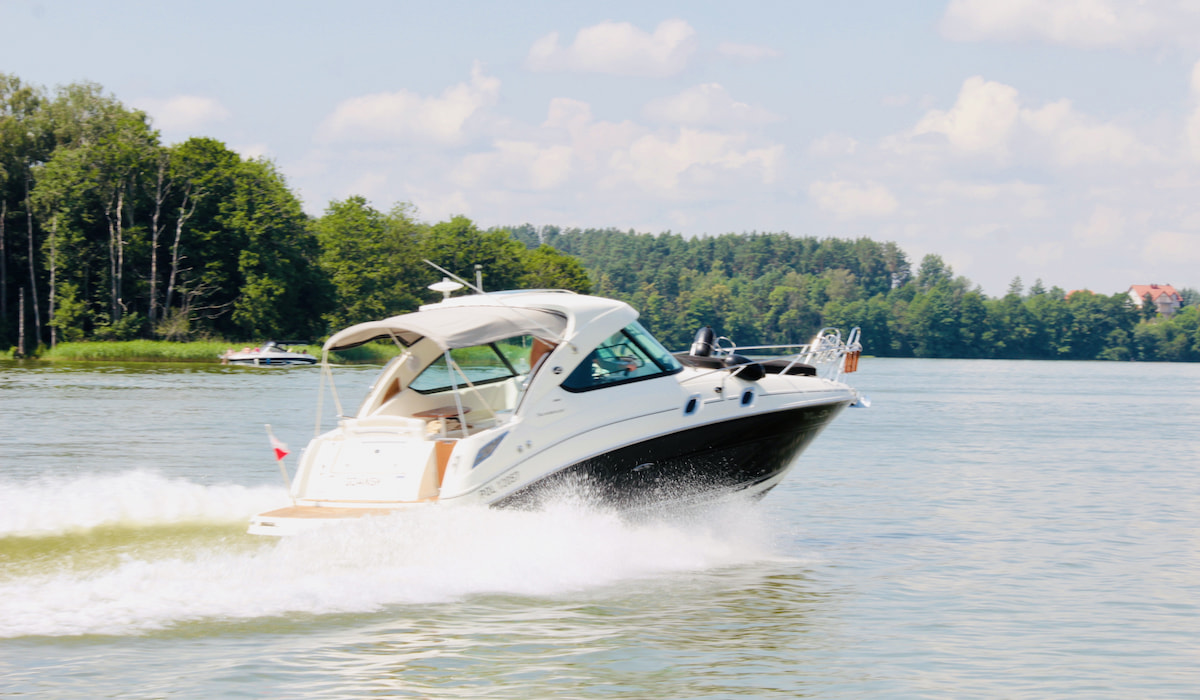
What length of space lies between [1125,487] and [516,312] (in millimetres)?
11773

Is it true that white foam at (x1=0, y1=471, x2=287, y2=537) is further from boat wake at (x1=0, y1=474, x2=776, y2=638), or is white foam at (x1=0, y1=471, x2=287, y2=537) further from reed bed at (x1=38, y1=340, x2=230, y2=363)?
reed bed at (x1=38, y1=340, x2=230, y2=363)

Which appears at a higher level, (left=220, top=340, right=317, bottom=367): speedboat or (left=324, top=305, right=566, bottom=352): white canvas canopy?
(left=324, top=305, right=566, bottom=352): white canvas canopy

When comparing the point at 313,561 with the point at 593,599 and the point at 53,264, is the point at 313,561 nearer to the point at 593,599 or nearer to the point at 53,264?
the point at 593,599

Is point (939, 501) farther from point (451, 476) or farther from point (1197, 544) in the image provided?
point (451, 476)

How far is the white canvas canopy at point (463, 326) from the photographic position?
871 cm

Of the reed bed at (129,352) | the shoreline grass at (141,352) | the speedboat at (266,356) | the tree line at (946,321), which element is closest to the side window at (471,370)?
the shoreline grass at (141,352)

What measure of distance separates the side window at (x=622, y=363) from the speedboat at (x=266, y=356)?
52683 millimetres

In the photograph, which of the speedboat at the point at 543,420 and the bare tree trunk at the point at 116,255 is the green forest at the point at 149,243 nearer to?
the bare tree trunk at the point at 116,255

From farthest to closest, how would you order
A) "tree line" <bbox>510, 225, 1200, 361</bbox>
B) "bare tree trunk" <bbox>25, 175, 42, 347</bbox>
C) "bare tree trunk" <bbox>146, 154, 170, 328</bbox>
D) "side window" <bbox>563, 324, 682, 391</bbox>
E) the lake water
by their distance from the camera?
"tree line" <bbox>510, 225, 1200, 361</bbox>
"bare tree trunk" <bbox>146, 154, 170, 328</bbox>
"bare tree trunk" <bbox>25, 175, 42, 347</bbox>
"side window" <bbox>563, 324, 682, 391</bbox>
the lake water

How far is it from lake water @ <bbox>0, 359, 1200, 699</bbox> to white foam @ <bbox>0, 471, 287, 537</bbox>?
0.04m

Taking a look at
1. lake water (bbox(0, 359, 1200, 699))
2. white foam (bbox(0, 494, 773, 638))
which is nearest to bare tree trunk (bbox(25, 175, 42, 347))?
lake water (bbox(0, 359, 1200, 699))

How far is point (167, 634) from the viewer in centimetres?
707

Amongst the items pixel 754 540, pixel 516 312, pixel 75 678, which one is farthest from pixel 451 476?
pixel 754 540

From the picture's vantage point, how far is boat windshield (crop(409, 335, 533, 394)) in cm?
1032
